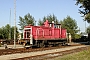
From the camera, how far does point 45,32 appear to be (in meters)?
28.7

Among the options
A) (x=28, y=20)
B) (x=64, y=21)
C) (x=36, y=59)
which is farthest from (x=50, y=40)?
(x=64, y=21)

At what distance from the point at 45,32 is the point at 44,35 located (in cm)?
49

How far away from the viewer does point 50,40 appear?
96.7ft

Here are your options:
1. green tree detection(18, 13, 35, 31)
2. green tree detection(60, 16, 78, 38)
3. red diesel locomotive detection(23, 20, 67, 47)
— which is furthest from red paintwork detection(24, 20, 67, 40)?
green tree detection(60, 16, 78, 38)

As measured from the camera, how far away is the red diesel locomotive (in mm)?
26656

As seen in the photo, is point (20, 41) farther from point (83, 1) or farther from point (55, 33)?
point (83, 1)

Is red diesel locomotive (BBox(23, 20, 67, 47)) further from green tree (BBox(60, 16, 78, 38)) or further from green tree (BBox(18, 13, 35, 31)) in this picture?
green tree (BBox(60, 16, 78, 38))

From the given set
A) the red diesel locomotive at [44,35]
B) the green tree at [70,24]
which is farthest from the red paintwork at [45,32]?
the green tree at [70,24]

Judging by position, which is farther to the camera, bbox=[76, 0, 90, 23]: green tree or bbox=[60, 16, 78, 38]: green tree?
bbox=[60, 16, 78, 38]: green tree

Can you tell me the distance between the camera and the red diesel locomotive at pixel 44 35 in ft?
87.5

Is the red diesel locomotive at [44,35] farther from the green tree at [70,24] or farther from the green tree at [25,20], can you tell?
the green tree at [70,24]

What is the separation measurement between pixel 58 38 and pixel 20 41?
717cm

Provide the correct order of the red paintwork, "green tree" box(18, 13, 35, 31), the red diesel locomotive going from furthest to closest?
"green tree" box(18, 13, 35, 31)
the red paintwork
the red diesel locomotive

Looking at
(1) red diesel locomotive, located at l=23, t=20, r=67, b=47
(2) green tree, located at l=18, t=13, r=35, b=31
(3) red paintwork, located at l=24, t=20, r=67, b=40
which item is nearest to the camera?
(1) red diesel locomotive, located at l=23, t=20, r=67, b=47
